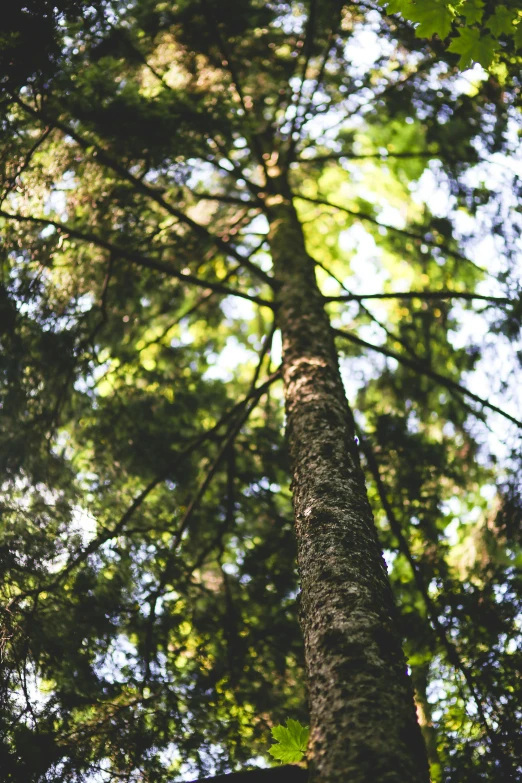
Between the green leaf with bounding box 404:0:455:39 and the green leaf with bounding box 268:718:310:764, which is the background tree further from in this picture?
the green leaf with bounding box 404:0:455:39

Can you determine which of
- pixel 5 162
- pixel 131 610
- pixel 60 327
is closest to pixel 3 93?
pixel 5 162

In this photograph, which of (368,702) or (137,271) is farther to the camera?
(137,271)

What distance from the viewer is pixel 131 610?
3.77m

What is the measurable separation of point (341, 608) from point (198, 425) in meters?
4.08

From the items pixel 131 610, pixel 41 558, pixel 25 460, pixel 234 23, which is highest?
pixel 234 23

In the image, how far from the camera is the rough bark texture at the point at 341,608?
1.48 m

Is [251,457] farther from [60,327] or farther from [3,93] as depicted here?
[3,93]

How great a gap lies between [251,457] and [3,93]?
3818mm

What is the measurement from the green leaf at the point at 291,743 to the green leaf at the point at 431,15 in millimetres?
3008

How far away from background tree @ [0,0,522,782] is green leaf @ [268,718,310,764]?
0.81ft

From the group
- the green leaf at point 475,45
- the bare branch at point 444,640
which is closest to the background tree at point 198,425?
the bare branch at point 444,640

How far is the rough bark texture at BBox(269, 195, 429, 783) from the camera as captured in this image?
148 centimetres

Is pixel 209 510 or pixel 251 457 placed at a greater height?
pixel 251 457

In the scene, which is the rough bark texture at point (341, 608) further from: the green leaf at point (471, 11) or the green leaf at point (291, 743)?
the green leaf at point (471, 11)
